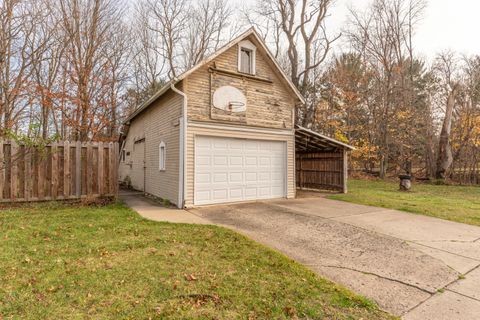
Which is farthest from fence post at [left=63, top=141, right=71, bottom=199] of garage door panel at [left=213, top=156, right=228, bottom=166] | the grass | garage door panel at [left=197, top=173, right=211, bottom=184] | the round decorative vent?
the round decorative vent

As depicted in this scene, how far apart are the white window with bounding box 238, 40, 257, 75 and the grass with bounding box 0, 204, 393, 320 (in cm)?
650

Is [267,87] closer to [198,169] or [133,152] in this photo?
[198,169]

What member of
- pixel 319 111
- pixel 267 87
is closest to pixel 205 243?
pixel 267 87

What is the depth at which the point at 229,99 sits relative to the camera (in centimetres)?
901

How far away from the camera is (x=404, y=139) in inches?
796

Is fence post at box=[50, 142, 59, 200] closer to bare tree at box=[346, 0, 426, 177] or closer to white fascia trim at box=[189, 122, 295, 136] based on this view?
white fascia trim at box=[189, 122, 295, 136]

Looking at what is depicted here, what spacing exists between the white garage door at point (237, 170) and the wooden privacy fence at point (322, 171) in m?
3.81

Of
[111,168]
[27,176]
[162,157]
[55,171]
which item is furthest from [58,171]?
[162,157]

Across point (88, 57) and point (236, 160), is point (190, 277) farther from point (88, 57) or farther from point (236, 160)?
point (88, 57)

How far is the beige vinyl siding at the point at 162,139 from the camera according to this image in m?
8.55

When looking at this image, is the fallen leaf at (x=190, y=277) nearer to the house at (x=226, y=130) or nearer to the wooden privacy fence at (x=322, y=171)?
the house at (x=226, y=130)

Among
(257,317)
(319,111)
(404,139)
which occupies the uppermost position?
(319,111)

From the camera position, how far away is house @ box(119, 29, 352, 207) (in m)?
8.28

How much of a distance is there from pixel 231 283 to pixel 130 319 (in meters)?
1.17
